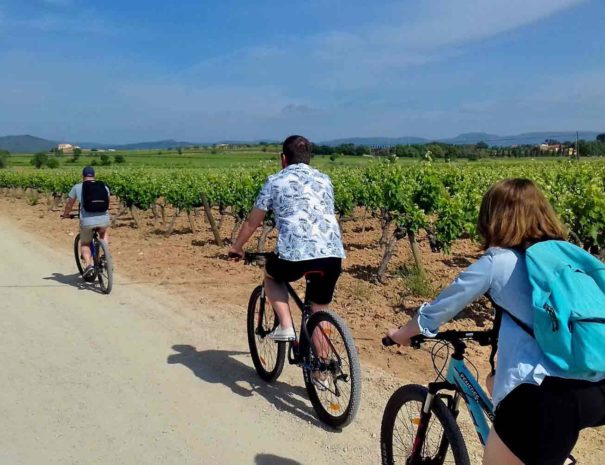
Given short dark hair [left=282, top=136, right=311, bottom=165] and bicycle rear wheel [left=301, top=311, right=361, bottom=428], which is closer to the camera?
bicycle rear wheel [left=301, top=311, right=361, bottom=428]

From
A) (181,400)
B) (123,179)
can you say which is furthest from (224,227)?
(181,400)

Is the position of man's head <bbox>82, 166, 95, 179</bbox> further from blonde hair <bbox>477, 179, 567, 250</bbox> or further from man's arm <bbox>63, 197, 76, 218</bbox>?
blonde hair <bbox>477, 179, 567, 250</bbox>

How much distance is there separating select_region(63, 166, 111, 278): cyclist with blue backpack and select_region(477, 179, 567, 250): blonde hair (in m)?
6.95

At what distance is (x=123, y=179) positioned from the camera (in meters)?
20.6

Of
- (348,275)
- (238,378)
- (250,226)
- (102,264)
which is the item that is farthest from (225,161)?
(250,226)

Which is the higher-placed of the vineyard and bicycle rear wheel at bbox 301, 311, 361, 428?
the vineyard

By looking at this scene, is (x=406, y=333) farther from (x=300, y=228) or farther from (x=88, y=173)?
(x=88, y=173)

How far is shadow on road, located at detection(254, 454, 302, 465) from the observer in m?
3.57

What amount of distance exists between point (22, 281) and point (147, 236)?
242 inches

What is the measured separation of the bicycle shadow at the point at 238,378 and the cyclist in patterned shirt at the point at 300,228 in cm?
56

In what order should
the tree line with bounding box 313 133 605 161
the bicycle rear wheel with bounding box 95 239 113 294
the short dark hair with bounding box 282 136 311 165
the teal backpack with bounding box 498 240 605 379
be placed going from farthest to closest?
the tree line with bounding box 313 133 605 161, the bicycle rear wheel with bounding box 95 239 113 294, the short dark hair with bounding box 282 136 311 165, the teal backpack with bounding box 498 240 605 379

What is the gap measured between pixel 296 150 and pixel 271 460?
2124 mm

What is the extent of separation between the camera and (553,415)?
192cm

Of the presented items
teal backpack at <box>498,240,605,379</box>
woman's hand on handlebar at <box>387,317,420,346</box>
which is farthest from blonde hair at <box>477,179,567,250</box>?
woman's hand on handlebar at <box>387,317,420,346</box>
